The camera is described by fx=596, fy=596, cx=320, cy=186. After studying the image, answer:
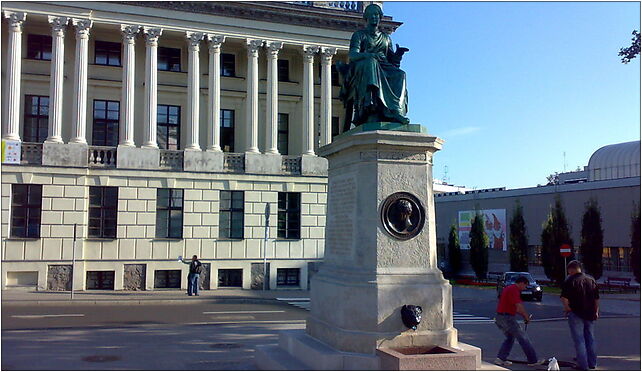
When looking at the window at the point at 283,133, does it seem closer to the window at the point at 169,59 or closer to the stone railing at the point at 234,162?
the stone railing at the point at 234,162

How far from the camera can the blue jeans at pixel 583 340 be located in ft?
34.4

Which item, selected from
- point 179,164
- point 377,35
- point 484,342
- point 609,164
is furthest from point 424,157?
point 609,164

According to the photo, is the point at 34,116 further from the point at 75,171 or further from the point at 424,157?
the point at 424,157

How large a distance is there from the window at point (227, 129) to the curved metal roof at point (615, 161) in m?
37.6

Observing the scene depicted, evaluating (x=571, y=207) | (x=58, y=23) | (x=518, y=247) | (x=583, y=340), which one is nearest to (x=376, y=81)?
(x=583, y=340)

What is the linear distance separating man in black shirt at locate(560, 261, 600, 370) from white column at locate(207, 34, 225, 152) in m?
22.4

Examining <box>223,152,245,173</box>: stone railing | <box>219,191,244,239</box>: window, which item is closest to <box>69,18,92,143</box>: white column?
<box>223,152,245,173</box>: stone railing

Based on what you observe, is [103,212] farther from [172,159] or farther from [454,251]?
[454,251]

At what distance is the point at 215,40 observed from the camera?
30.6 meters

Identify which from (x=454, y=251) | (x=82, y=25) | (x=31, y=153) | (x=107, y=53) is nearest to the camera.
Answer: (x=31, y=153)

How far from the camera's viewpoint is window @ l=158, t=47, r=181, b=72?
3147 cm

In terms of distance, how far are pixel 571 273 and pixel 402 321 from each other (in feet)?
12.7

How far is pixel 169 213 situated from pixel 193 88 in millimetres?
6494

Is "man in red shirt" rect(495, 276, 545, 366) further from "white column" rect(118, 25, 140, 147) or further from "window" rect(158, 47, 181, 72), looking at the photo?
"window" rect(158, 47, 181, 72)
